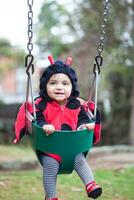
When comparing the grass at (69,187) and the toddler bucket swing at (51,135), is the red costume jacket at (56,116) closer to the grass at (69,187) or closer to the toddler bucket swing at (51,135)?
the toddler bucket swing at (51,135)

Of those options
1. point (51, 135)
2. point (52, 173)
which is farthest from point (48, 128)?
point (52, 173)

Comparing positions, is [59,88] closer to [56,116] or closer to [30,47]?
[56,116]

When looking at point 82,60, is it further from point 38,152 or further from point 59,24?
point 38,152

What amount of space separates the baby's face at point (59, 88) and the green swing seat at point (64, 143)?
1.00 feet

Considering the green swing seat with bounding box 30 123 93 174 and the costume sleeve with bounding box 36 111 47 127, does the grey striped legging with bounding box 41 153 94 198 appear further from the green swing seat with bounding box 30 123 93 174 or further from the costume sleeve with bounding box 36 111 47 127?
the costume sleeve with bounding box 36 111 47 127

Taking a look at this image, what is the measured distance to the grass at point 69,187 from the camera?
5.31 meters

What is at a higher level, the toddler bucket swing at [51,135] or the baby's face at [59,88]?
the baby's face at [59,88]

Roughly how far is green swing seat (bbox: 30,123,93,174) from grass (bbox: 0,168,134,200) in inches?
78.2

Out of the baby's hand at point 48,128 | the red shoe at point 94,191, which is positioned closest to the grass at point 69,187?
the red shoe at point 94,191

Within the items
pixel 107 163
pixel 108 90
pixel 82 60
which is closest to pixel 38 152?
pixel 107 163

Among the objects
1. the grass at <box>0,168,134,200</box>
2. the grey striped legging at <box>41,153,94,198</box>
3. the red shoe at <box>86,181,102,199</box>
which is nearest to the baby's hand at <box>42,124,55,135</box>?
the grey striped legging at <box>41,153,94,198</box>

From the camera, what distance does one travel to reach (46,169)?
3299 mm

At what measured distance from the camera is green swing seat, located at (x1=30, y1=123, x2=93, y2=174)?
320 cm

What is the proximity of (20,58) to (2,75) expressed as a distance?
1.29 m
